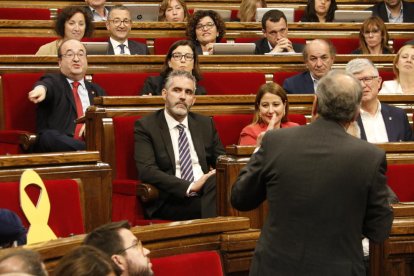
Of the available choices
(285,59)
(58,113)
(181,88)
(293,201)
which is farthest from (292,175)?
(285,59)

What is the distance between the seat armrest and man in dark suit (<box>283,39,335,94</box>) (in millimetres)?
678

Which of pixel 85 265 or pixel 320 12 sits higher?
pixel 320 12

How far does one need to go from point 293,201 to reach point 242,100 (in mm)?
985

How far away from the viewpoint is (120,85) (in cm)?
255

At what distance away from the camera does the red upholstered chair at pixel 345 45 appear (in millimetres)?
3223

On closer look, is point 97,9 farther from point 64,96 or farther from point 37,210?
point 37,210

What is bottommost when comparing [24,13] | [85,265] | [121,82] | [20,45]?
[85,265]

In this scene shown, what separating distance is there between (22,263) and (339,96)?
Answer: 55cm

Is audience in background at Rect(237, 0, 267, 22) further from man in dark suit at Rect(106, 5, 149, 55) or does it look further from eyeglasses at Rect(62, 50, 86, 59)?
eyeglasses at Rect(62, 50, 86, 59)

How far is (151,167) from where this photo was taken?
2086 mm

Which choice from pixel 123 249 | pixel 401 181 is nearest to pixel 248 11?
pixel 401 181

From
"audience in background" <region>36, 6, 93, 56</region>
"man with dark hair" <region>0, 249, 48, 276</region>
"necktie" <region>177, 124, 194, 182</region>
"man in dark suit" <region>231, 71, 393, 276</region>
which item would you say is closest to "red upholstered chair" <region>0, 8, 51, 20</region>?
"audience in background" <region>36, 6, 93, 56</region>

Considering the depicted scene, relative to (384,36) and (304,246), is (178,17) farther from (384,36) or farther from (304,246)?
(304,246)

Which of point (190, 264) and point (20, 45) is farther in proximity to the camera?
point (20, 45)
